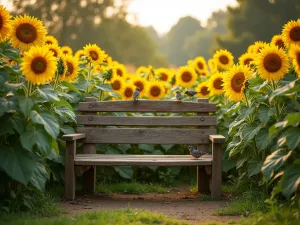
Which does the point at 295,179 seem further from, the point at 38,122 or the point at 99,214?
the point at 38,122

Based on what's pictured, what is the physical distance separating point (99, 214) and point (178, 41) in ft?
294

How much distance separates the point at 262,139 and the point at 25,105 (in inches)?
97.5

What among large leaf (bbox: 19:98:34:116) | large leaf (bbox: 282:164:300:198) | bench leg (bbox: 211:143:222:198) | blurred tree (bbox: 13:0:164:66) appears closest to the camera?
large leaf (bbox: 282:164:300:198)

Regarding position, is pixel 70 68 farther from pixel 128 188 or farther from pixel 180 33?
pixel 180 33

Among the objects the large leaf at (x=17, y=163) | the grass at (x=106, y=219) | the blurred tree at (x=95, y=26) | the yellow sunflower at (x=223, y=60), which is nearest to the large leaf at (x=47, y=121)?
the large leaf at (x=17, y=163)

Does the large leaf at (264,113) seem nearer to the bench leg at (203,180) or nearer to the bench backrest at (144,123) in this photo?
the bench backrest at (144,123)

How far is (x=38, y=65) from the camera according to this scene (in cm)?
480

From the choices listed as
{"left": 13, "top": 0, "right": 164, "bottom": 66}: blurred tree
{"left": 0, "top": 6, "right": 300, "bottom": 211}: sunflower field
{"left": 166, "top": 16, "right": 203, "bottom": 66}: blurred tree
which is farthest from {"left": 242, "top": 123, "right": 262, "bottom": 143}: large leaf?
{"left": 166, "top": 16, "right": 203, "bottom": 66}: blurred tree

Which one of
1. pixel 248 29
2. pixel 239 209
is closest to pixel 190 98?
pixel 239 209

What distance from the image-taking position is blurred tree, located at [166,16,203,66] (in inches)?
3599

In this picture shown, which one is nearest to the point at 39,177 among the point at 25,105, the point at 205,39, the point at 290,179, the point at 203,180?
the point at 25,105

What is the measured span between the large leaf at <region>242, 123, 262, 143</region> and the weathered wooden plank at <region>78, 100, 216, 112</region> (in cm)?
110

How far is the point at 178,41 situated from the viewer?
9331cm

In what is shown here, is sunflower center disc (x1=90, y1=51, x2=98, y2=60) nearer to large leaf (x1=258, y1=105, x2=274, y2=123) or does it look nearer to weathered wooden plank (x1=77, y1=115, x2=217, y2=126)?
weathered wooden plank (x1=77, y1=115, x2=217, y2=126)
